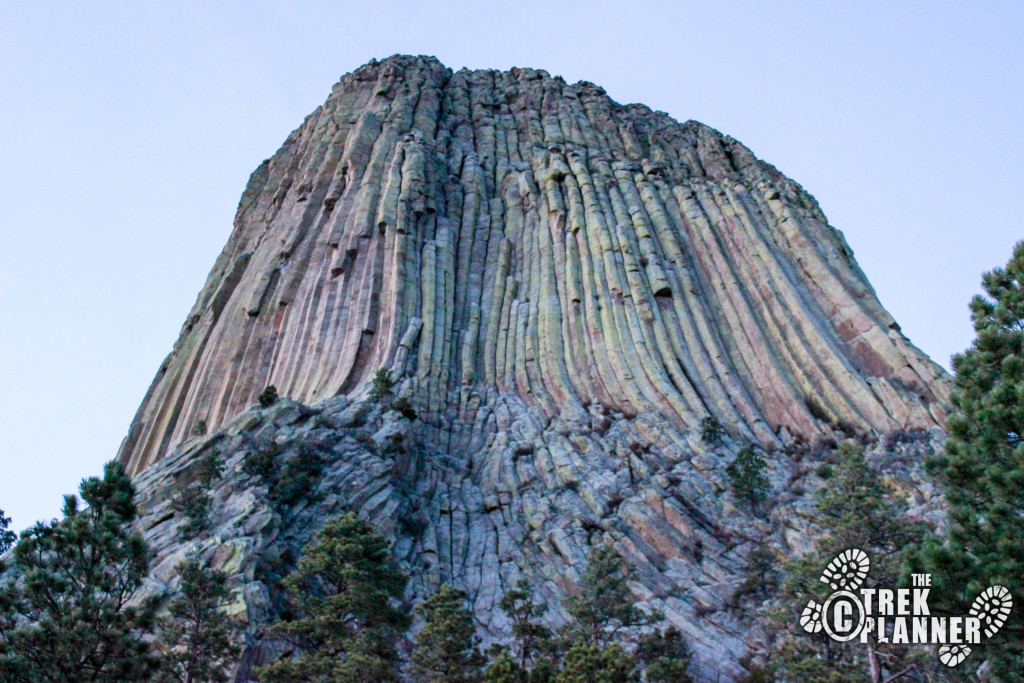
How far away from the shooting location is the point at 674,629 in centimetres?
3188

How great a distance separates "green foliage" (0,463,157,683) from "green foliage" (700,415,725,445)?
2724 cm

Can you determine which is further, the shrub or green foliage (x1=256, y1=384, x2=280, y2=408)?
the shrub

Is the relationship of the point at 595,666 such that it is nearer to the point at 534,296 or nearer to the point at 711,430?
the point at 711,430

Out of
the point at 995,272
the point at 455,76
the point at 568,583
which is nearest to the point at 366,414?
the point at 568,583

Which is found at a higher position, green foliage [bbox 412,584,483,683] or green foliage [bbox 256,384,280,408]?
green foliage [bbox 256,384,280,408]

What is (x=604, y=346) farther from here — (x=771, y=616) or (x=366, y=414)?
(x=771, y=616)

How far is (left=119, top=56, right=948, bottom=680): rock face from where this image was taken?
3709 cm

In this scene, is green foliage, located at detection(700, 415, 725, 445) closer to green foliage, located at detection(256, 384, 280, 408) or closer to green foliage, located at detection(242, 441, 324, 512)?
green foliage, located at detection(242, 441, 324, 512)

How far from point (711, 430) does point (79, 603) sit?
29.6 m

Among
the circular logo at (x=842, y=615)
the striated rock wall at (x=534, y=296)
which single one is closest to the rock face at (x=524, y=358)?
the striated rock wall at (x=534, y=296)

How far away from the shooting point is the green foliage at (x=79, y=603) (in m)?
18.8

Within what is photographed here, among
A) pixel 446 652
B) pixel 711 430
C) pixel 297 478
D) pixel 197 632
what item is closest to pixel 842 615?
pixel 446 652

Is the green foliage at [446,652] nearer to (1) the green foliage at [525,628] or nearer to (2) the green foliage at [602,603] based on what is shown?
(1) the green foliage at [525,628]

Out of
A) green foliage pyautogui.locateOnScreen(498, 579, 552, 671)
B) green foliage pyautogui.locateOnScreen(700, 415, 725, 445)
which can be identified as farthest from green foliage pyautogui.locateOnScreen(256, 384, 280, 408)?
green foliage pyautogui.locateOnScreen(700, 415, 725, 445)
